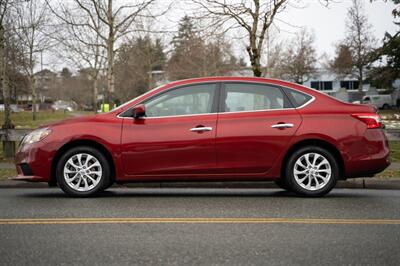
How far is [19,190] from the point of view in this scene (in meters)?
8.61

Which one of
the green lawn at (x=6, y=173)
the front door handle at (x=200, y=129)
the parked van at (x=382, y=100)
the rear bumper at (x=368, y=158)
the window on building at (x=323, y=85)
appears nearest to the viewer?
the front door handle at (x=200, y=129)

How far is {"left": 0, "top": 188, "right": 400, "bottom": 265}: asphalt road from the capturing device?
4.27m

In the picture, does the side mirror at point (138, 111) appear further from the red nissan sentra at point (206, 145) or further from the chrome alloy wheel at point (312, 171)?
the chrome alloy wheel at point (312, 171)

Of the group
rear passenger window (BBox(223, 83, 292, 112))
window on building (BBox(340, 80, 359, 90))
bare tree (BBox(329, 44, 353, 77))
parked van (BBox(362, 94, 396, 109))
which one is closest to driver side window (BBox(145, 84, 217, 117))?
rear passenger window (BBox(223, 83, 292, 112))

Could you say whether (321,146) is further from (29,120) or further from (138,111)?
(29,120)

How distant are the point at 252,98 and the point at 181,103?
1019mm

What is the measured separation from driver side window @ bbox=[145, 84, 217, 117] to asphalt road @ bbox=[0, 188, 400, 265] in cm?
122

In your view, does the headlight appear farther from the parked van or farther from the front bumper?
the parked van

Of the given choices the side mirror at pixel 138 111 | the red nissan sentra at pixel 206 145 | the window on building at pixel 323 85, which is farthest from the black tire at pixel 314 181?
the window on building at pixel 323 85

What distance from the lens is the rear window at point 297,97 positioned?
24.6 ft

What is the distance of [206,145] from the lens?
719cm

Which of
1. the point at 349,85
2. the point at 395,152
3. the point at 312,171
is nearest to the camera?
the point at 312,171

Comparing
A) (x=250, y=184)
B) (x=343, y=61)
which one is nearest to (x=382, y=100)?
(x=343, y=61)

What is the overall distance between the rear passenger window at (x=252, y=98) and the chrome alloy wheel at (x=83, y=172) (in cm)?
Answer: 198
